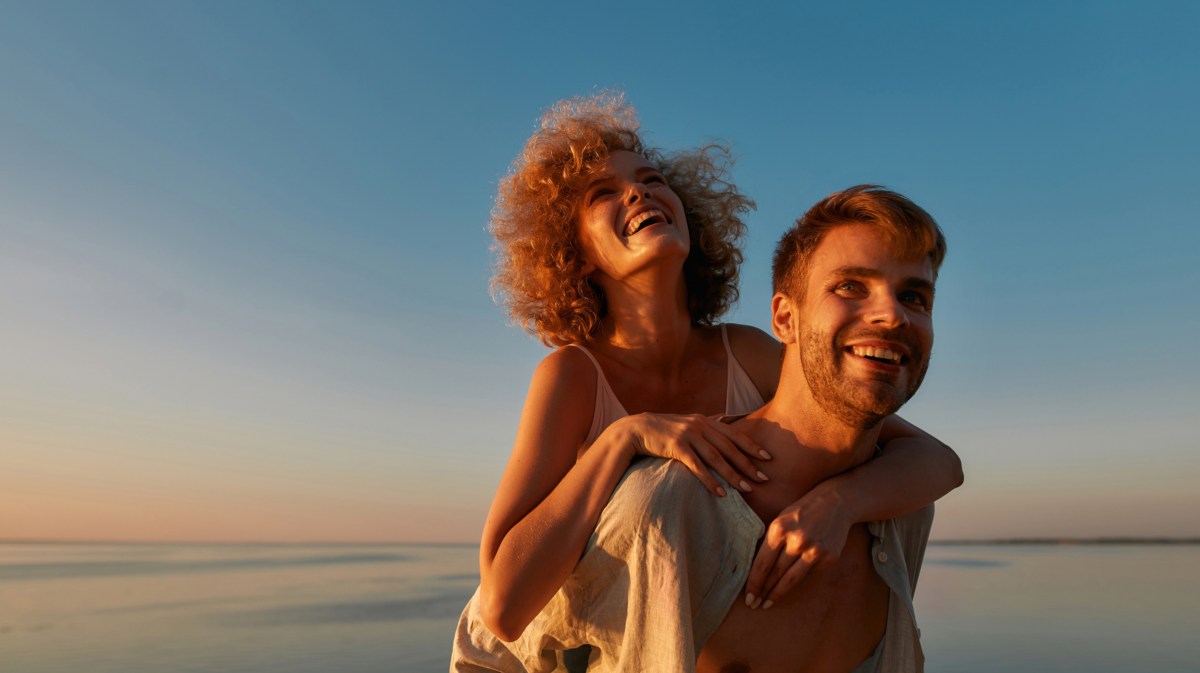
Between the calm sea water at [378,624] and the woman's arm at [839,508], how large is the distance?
249 inches

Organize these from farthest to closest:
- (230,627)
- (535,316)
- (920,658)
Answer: (230,627)
(535,316)
(920,658)

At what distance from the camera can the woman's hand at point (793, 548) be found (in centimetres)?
234

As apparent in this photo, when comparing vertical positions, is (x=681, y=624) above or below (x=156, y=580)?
above

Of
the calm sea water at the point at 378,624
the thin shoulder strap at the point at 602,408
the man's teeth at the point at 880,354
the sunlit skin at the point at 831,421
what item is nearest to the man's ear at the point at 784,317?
the sunlit skin at the point at 831,421

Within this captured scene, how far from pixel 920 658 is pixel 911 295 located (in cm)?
113

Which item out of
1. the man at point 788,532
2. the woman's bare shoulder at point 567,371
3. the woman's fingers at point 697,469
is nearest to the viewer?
the man at point 788,532

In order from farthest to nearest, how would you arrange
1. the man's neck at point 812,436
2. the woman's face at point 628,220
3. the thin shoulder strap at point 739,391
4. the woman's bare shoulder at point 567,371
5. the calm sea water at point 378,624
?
the calm sea water at point 378,624 < the woman's face at point 628,220 < the thin shoulder strap at point 739,391 < the woman's bare shoulder at point 567,371 < the man's neck at point 812,436

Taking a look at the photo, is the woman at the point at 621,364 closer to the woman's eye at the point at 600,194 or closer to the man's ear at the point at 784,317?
the woman's eye at the point at 600,194

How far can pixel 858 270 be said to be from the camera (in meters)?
2.43

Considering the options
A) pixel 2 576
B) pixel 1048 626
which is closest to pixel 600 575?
pixel 1048 626

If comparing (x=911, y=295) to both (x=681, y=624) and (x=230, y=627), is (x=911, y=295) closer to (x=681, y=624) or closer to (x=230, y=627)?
(x=681, y=624)

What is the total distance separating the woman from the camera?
7.98 ft

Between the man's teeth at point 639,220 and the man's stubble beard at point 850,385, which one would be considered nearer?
the man's stubble beard at point 850,385

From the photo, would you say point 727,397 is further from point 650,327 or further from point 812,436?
point 812,436
